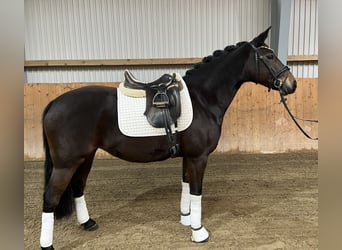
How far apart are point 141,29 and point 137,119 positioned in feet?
11.2

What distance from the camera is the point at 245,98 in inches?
181

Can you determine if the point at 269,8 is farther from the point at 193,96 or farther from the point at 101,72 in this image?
the point at 193,96

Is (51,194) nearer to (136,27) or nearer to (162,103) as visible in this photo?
(162,103)

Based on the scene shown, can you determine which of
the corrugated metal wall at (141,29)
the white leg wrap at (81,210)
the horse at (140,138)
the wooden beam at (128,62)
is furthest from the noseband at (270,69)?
the corrugated metal wall at (141,29)

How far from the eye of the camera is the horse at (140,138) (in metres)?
1.94

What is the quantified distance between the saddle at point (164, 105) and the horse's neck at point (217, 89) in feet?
0.57

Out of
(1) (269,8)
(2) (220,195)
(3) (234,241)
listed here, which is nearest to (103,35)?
(1) (269,8)

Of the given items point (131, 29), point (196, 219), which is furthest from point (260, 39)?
point (131, 29)

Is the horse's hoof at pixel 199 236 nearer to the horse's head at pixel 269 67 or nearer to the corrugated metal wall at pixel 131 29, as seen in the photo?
the horse's head at pixel 269 67

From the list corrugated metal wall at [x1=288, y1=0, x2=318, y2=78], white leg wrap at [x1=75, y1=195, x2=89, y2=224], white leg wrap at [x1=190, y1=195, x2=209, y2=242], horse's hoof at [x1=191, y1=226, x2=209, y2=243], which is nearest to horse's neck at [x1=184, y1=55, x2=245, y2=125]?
white leg wrap at [x1=190, y1=195, x2=209, y2=242]

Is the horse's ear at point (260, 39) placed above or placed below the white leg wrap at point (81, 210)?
above

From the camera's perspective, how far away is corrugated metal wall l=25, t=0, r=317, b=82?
16.1 feet

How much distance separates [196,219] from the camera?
6.97ft

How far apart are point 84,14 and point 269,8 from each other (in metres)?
3.00
